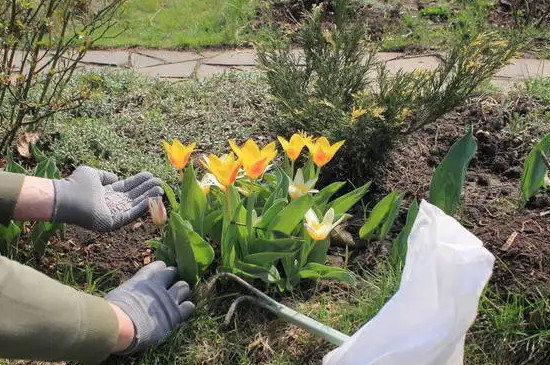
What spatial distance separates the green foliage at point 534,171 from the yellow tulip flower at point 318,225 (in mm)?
767

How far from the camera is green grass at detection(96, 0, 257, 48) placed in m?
5.03

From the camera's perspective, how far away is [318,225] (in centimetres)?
226

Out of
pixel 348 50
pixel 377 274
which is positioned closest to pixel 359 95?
pixel 348 50

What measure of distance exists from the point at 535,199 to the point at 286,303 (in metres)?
A: 1.06

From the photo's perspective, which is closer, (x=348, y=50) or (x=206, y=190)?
(x=206, y=190)

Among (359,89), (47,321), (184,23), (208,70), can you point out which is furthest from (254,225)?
(184,23)

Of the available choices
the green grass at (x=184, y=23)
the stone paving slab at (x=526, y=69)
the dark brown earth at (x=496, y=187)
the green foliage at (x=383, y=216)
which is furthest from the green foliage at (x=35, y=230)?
the stone paving slab at (x=526, y=69)

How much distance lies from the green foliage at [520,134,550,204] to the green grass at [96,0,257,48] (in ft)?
8.99

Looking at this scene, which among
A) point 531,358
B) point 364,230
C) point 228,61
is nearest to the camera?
point 531,358

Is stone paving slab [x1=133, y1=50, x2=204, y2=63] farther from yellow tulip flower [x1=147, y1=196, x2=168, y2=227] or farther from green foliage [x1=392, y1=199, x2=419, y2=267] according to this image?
green foliage [x1=392, y1=199, x2=419, y2=267]

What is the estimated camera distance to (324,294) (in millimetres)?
2408

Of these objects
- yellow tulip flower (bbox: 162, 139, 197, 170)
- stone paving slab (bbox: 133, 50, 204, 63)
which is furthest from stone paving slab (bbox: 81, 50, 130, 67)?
yellow tulip flower (bbox: 162, 139, 197, 170)

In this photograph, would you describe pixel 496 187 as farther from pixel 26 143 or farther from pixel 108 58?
pixel 108 58

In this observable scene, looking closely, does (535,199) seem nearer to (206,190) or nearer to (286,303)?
(286,303)
